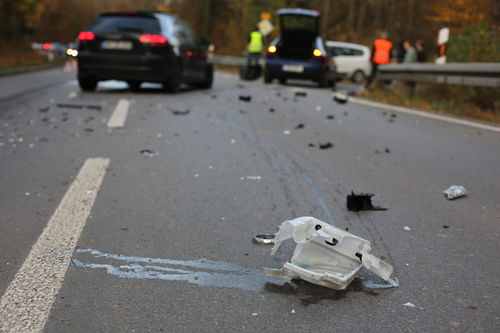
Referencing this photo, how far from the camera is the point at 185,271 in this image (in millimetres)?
3521

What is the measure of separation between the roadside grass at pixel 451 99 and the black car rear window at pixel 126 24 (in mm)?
5133

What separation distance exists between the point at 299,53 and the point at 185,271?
18.1 metres

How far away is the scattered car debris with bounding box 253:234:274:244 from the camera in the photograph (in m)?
4.04

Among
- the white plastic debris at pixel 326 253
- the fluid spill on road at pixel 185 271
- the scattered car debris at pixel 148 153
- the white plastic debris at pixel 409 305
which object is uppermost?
the white plastic debris at pixel 326 253

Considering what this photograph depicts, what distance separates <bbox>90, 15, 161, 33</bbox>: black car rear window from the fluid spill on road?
12.0 m

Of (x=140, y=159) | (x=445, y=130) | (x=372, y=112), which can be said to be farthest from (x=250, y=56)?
(x=140, y=159)

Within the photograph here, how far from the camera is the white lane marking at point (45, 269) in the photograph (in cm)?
287

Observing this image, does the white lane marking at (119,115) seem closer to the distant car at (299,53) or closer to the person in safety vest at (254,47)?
the distant car at (299,53)

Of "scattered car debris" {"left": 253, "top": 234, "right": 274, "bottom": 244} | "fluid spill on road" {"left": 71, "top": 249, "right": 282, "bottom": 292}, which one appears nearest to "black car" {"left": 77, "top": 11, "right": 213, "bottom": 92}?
"scattered car debris" {"left": 253, "top": 234, "right": 274, "bottom": 244}

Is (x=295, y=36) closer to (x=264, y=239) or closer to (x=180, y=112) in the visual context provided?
(x=180, y=112)

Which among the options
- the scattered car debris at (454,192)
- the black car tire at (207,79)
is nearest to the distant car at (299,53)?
the black car tire at (207,79)

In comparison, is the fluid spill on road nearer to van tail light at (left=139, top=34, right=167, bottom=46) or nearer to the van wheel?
van tail light at (left=139, top=34, right=167, bottom=46)

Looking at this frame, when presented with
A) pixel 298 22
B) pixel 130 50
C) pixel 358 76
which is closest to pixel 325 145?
pixel 130 50

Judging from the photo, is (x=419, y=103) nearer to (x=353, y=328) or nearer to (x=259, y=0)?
(x=353, y=328)
